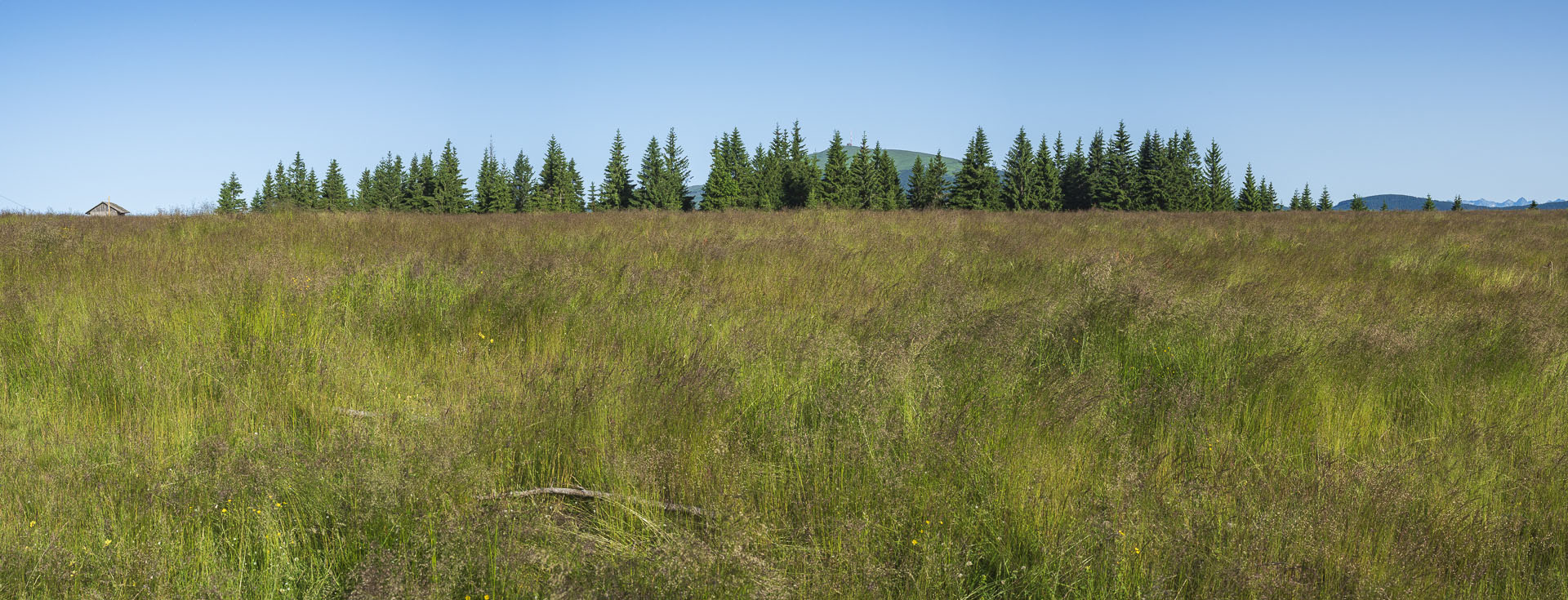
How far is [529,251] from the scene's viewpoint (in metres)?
7.39

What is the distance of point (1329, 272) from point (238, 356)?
897cm

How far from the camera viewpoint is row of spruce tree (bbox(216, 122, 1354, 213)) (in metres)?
62.0

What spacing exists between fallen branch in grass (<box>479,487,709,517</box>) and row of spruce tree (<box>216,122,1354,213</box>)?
48.7 meters

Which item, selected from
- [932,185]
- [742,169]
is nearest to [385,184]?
[742,169]

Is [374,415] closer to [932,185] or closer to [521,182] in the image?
[932,185]

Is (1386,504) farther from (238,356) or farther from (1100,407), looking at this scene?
(238,356)

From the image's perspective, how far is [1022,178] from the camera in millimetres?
62469

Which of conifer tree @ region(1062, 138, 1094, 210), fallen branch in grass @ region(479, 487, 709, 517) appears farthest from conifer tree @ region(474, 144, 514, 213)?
fallen branch in grass @ region(479, 487, 709, 517)

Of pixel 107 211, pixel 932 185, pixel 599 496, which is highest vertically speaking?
pixel 932 185

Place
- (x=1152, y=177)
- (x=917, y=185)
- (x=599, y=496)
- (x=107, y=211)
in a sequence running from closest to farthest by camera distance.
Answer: (x=599, y=496)
(x=107, y=211)
(x=1152, y=177)
(x=917, y=185)

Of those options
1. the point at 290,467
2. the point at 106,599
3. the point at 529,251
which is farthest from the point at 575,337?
the point at 529,251

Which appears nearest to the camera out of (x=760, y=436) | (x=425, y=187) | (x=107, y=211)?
(x=760, y=436)

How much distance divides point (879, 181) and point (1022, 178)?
11.5m

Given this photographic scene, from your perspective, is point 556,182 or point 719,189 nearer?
point 719,189
